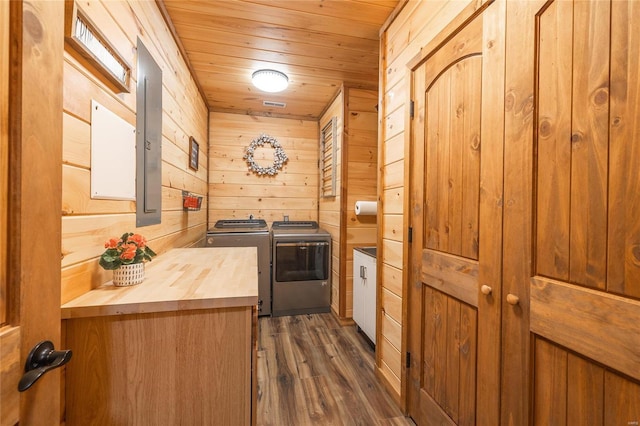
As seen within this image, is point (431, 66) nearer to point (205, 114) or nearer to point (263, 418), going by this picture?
point (263, 418)

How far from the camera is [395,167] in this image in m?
1.77

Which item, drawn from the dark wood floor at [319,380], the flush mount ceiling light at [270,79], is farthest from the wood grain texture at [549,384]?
the flush mount ceiling light at [270,79]

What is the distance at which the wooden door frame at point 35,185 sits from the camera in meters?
0.50

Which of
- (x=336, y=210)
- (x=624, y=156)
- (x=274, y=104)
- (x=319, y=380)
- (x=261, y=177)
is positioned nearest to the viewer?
(x=624, y=156)

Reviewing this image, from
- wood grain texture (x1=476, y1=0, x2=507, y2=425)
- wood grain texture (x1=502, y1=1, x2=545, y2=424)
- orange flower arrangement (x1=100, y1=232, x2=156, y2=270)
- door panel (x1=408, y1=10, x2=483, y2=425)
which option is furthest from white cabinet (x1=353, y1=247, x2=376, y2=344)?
orange flower arrangement (x1=100, y1=232, x2=156, y2=270)

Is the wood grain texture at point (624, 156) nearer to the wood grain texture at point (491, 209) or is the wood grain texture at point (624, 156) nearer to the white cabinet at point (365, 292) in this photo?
the wood grain texture at point (491, 209)

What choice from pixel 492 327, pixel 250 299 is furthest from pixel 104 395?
pixel 492 327

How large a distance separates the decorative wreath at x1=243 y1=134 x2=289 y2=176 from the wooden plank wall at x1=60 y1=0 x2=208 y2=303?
54.9 inches

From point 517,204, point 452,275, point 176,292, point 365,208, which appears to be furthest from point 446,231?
point 365,208

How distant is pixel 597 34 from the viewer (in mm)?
734

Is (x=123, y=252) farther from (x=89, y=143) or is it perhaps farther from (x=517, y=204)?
(x=517, y=204)

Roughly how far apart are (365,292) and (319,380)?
2.58 ft

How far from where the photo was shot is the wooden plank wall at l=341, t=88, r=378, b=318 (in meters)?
2.85

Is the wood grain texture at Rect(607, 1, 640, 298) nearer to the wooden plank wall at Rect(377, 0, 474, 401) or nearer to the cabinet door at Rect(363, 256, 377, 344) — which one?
the wooden plank wall at Rect(377, 0, 474, 401)
